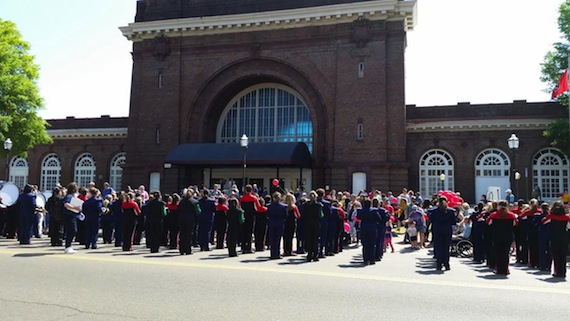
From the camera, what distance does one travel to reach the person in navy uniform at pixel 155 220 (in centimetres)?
1361

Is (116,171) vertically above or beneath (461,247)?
above

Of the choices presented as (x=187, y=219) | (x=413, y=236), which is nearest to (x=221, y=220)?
(x=187, y=219)

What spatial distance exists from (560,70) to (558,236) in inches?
780

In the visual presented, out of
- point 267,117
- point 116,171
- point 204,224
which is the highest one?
point 267,117

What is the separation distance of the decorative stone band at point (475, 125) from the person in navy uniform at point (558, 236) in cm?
1827

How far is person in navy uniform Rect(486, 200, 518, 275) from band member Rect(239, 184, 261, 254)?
21.7 feet

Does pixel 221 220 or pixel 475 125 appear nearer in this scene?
pixel 221 220

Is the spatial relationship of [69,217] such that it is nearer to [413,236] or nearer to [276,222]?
[276,222]

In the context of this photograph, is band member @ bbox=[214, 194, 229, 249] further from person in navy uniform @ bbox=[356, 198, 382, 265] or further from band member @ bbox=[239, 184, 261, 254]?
person in navy uniform @ bbox=[356, 198, 382, 265]

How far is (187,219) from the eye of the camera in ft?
44.6

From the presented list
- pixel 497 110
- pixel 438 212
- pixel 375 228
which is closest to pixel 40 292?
pixel 375 228

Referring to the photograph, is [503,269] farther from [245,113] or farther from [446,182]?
[245,113]

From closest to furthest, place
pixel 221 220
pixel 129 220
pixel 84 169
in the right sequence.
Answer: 1. pixel 129 220
2. pixel 221 220
3. pixel 84 169

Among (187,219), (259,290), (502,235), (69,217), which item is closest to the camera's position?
(259,290)
